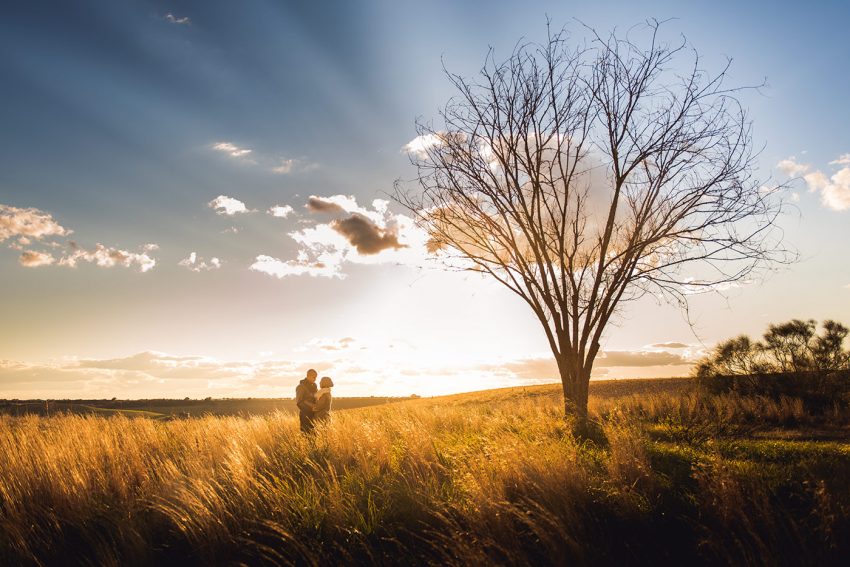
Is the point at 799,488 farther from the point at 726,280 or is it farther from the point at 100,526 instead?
the point at 100,526

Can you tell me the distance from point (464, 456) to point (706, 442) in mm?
4597

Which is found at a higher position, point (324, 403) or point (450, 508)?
point (324, 403)

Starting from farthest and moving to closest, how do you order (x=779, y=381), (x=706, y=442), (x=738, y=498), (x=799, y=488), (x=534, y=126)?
(x=779, y=381), (x=534, y=126), (x=706, y=442), (x=799, y=488), (x=738, y=498)

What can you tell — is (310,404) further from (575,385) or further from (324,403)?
(575,385)

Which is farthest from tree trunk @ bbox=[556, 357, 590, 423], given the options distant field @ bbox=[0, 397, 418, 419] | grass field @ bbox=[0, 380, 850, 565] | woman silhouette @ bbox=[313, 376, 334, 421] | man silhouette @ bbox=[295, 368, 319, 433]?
distant field @ bbox=[0, 397, 418, 419]

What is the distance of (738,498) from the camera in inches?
166

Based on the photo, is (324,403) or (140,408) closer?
(324,403)

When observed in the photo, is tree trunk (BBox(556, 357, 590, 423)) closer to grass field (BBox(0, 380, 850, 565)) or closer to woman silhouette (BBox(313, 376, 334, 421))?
grass field (BBox(0, 380, 850, 565))

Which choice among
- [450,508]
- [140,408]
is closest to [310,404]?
[450,508]

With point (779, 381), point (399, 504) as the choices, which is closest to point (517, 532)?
point (399, 504)

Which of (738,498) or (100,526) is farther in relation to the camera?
(100,526)

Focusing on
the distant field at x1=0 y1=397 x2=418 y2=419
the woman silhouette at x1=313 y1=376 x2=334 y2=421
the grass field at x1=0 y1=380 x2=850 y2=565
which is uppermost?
the woman silhouette at x1=313 y1=376 x2=334 y2=421

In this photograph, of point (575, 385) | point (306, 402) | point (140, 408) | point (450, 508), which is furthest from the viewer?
point (140, 408)

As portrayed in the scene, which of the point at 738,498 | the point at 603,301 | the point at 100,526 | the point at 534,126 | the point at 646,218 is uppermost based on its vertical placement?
the point at 534,126
